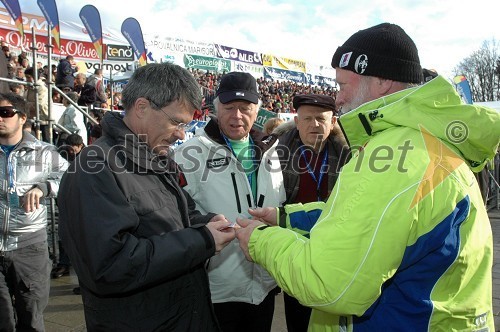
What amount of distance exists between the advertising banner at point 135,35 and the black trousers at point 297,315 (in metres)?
9.60

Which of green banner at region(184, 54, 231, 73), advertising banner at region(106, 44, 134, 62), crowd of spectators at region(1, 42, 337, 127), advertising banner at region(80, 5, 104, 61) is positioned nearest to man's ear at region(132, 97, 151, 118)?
crowd of spectators at region(1, 42, 337, 127)

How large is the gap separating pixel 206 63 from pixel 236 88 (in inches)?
827

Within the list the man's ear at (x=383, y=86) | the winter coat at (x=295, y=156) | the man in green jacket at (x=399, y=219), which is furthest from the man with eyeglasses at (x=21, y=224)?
the man's ear at (x=383, y=86)

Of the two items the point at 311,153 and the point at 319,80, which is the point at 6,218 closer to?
the point at 311,153

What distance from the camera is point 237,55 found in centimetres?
2817

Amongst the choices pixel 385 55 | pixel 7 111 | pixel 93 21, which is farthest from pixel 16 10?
pixel 385 55

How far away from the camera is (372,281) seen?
129cm

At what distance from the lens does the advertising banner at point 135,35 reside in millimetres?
11336

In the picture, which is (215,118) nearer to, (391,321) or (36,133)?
(391,321)

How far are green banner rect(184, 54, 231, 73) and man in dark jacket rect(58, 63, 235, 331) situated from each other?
1944cm

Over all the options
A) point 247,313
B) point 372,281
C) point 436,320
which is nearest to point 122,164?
point 372,281

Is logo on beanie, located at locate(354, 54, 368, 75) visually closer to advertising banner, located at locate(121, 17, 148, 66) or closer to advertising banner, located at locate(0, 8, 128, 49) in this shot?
advertising banner, located at locate(121, 17, 148, 66)

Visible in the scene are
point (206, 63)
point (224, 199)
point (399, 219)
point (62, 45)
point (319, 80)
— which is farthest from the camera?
point (319, 80)

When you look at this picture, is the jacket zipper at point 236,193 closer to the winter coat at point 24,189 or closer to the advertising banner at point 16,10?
the winter coat at point 24,189
